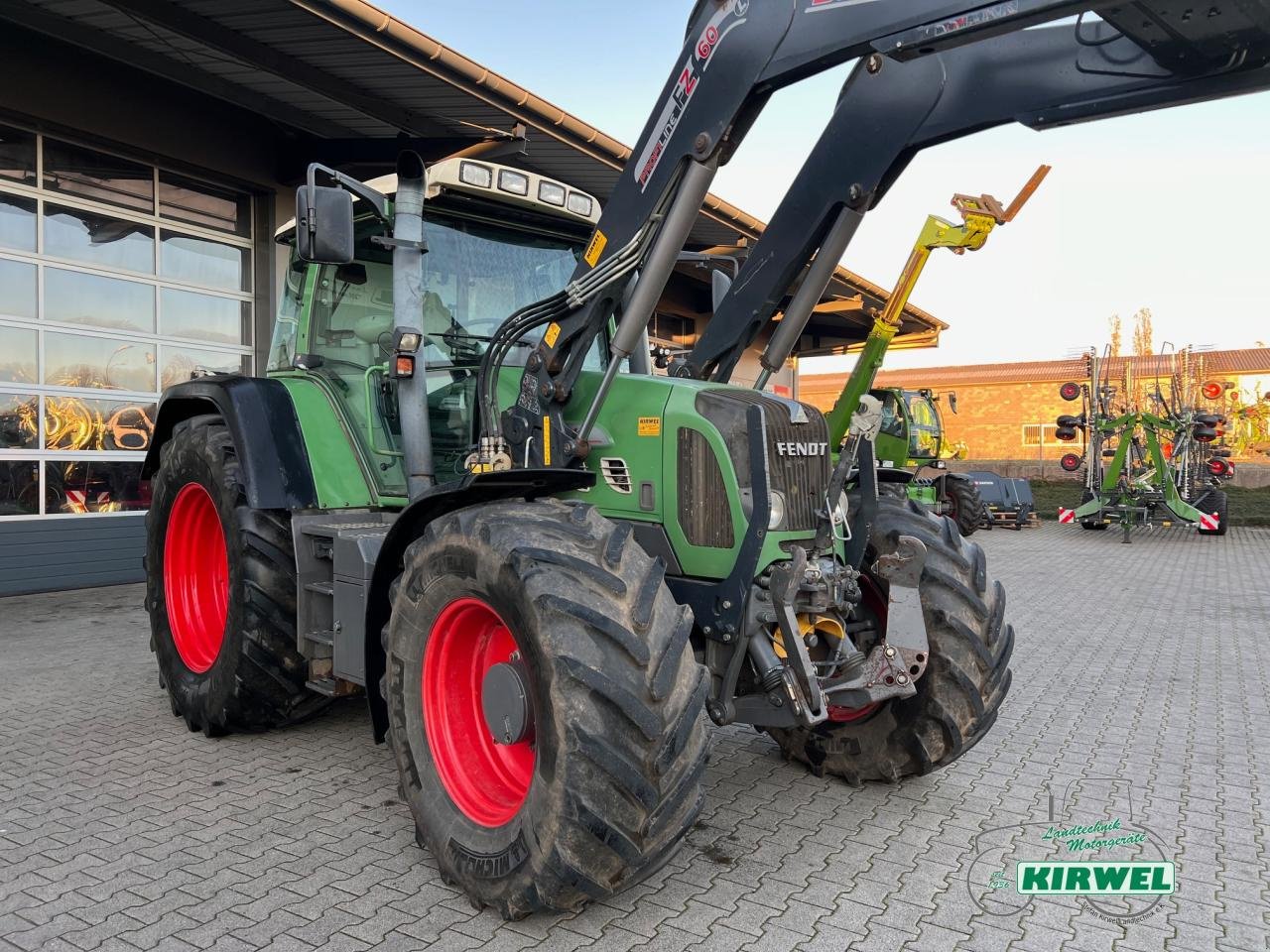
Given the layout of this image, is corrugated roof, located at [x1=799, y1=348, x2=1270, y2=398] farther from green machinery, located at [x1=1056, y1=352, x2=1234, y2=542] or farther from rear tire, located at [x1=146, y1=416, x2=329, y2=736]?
rear tire, located at [x1=146, y1=416, x2=329, y2=736]

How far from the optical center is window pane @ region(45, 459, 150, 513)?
9.03 metres

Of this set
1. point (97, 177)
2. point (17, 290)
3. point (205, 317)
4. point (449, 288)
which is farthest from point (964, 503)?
point (449, 288)

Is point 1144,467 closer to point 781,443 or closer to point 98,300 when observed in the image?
point 781,443

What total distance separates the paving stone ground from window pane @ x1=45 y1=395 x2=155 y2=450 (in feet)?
12.0

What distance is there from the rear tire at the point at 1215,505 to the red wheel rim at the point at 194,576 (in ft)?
55.8

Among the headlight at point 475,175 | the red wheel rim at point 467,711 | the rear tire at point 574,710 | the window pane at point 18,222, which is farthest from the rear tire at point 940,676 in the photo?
the window pane at point 18,222

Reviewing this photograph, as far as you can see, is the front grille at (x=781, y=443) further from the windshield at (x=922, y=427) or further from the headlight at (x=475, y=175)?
the windshield at (x=922, y=427)

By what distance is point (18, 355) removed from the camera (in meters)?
8.80

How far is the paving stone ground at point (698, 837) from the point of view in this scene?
288 centimetres

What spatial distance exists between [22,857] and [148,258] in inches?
307

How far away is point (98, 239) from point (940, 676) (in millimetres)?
8963

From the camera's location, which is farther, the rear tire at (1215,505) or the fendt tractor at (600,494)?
the rear tire at (1215,505)

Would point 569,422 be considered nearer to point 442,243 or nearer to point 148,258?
point 442,243

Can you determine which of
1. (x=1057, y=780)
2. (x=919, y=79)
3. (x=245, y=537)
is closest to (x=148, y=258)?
(x=245, y=537)
